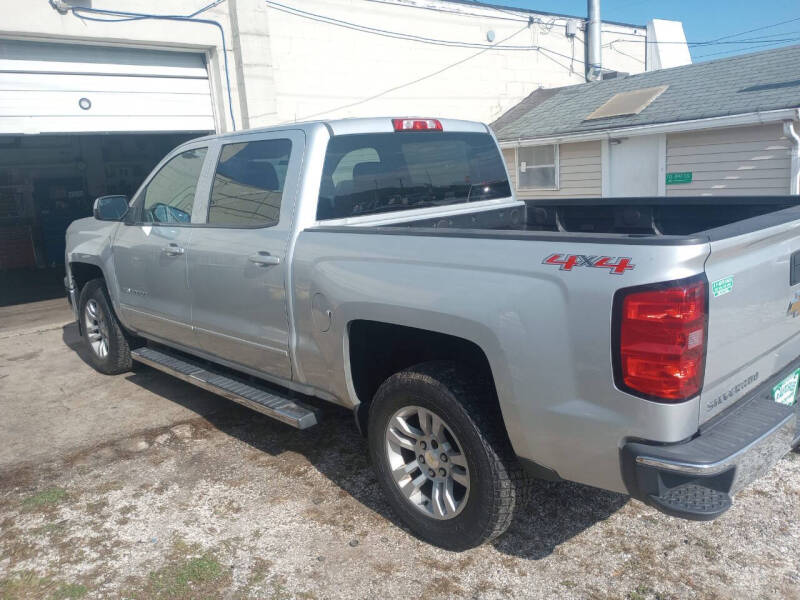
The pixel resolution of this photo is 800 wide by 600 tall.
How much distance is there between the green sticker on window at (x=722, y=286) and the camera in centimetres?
236

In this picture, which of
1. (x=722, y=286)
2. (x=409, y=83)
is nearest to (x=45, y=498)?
(x=722, y=286)

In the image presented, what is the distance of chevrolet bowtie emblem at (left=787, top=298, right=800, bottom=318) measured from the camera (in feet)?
9.54

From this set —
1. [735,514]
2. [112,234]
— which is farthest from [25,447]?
[735,514]

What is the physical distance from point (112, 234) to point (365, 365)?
9.83ft

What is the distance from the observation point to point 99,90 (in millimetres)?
9438

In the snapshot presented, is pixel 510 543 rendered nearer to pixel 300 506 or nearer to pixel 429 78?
pixel 300 506

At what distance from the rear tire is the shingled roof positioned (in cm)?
991

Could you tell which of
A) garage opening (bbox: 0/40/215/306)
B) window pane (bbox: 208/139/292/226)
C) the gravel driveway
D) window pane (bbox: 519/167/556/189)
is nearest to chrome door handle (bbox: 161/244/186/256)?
window pane (bbox: 208/139/292/226)

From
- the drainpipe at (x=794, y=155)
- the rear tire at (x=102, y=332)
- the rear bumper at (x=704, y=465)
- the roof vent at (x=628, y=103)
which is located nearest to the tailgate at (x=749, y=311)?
the rear bumper at (x=704, y=465)

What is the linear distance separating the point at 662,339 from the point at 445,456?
1.20m

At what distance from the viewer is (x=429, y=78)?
1475 centimetres

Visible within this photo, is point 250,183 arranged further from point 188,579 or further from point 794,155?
point 794,155

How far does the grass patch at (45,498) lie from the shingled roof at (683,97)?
10824 mm

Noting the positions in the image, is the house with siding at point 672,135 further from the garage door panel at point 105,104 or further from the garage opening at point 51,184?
the garage opening at point 51,184
